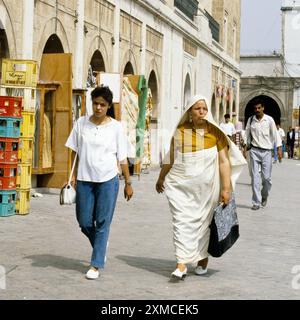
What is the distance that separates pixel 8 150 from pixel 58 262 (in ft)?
10.8

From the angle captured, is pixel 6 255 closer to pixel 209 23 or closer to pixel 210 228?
pixel 210 228

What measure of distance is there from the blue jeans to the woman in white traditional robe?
0.55m

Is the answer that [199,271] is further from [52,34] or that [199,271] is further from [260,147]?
[52,34]

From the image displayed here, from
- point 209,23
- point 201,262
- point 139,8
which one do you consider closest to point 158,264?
point 201,262

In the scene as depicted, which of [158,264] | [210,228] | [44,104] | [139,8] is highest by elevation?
[139,8]

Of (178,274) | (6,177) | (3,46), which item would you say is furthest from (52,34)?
(178,274)

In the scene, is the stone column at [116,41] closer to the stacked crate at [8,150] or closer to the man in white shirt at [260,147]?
the man in white shirt at [260,147]

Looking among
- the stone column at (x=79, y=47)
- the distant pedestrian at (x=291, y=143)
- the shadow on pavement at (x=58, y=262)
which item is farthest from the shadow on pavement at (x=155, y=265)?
the distant pedestrian at (x=291, y=143)

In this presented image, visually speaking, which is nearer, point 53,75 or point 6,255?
point 6,255

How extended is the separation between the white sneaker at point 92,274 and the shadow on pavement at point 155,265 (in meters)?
0.61

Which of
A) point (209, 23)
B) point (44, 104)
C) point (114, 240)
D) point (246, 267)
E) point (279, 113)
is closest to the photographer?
point (246, 267)

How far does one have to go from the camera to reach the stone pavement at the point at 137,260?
19.2 ft
